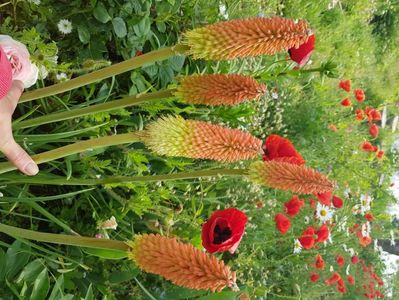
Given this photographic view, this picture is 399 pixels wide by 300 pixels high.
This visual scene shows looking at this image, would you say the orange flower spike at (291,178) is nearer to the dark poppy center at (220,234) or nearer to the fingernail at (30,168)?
the dark poppy center at (220,234)

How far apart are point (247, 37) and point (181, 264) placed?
1.07 feet

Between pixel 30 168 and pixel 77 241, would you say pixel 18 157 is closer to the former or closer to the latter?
pixel 30 168

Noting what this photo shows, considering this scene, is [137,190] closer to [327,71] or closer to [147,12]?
[147,12]

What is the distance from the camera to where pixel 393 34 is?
390 cm

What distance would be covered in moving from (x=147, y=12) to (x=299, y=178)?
0.65 metres

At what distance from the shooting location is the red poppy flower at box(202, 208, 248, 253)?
1.00 metres

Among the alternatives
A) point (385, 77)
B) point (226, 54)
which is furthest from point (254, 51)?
point (385, 77)

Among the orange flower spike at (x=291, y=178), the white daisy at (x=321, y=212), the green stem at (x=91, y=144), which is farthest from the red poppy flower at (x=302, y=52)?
the white daisy at (x=321, y=212)

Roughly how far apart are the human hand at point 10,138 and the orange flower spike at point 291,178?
37 cm

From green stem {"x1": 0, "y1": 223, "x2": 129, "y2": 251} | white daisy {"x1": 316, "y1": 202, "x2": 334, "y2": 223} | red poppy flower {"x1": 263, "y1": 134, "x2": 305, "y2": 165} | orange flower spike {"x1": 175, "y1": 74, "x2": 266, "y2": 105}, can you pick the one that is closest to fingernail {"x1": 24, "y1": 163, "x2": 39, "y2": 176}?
green stem {"x1": 0, "y1": 223, "x2": 129, "y2": 251}

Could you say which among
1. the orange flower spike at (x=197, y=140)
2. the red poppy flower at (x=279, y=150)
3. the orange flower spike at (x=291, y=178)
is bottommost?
the red poppy flower at (x=279, y=150)

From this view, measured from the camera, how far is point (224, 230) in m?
1.03

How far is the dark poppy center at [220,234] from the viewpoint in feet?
3.34

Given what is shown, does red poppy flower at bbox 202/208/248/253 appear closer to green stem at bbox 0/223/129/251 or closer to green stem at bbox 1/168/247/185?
green stem at bbox 1/168/247/185
